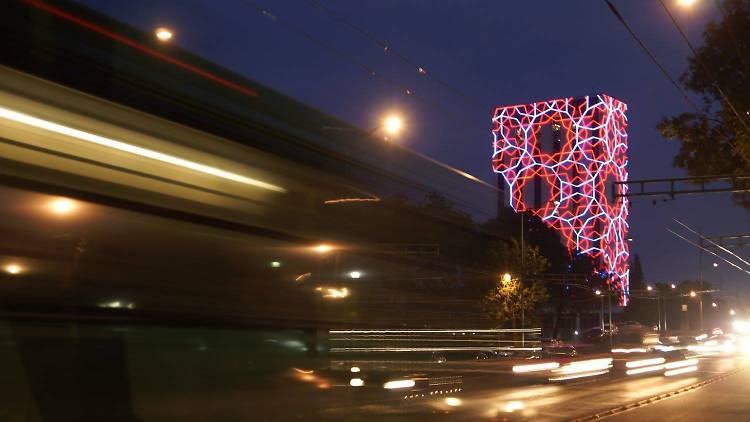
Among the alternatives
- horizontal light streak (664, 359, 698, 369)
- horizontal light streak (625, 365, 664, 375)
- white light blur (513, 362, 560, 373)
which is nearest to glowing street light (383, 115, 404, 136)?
white light blur (513, 362, 560, 373)

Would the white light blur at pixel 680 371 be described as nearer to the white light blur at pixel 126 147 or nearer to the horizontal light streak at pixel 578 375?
the horizontal light streak at pixel 578 375

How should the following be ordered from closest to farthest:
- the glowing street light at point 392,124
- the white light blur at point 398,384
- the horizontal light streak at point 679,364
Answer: the white light blur at point 398,384 → the glowing street light at point 392,124 → the horizontal light streak at point 679,364

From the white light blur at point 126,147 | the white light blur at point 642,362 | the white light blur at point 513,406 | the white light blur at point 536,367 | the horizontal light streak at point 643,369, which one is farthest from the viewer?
the white light blur at point 642,362

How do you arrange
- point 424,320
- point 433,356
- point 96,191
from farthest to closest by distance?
point 433,356 < point 424,320 < point 96,191

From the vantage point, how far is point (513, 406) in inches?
527

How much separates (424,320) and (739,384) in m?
18.1

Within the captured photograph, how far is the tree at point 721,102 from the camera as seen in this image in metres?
20.1

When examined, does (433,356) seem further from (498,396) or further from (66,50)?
(498,396)

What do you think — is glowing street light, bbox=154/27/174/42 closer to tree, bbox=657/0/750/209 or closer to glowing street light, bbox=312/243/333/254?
glowing street light, bbox=312/243/333/254

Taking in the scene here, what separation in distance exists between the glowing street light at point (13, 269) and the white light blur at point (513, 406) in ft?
32.6

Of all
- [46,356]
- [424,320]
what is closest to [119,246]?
[46,356]

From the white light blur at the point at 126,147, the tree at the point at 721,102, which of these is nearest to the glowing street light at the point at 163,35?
the white light blur at the point at 126,147

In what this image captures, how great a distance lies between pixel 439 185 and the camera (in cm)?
720

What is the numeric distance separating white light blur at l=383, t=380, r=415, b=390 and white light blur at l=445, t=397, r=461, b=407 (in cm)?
248
